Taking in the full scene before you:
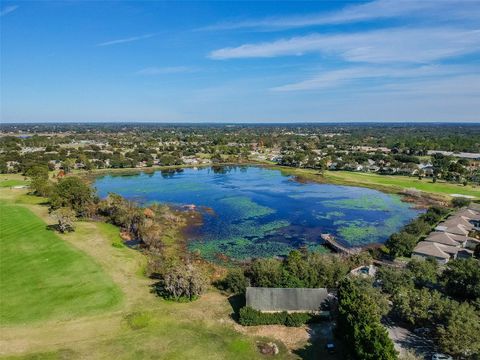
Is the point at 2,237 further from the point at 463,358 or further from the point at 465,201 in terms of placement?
the point at 465,201

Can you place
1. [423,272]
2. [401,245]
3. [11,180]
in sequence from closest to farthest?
[423,272]
[401,245]
[11,180]

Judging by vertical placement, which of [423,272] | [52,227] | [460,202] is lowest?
[52,227]

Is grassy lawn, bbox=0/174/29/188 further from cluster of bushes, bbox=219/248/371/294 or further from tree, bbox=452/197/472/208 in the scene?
tree, bbox=452/197/472/208

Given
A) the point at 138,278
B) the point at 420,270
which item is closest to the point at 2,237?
the point at 138,278

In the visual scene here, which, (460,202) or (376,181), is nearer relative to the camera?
(460,202)

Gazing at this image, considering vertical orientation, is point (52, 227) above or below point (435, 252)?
below

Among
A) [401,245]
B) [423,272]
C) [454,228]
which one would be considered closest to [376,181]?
[454,228]

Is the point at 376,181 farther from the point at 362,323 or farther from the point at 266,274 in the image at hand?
the point at 362,323
